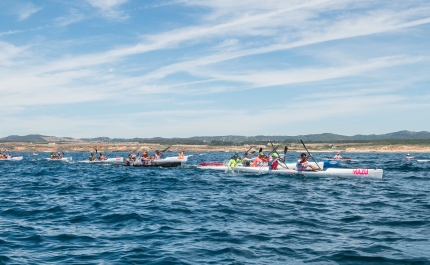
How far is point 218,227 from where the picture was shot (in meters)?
13.3

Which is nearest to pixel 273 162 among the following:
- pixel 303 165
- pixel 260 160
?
pixel 260 160

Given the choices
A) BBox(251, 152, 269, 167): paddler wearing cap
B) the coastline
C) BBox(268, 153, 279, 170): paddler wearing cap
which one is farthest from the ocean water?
the coastline

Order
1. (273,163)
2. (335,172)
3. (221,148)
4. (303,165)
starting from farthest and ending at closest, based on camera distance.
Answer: (221,148), (273,163), (303,165), (335,172)

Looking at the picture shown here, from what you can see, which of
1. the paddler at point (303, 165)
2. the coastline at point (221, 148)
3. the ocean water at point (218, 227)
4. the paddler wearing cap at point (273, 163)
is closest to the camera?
the ocean water at point (218, 227)

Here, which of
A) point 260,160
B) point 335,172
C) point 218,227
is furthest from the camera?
point 260,160

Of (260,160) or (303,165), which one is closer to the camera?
(303,165)

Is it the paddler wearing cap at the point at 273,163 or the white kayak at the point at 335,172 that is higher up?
the paddler wearing cap at the point at 273,163

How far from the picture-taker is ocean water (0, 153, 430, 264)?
9.91m

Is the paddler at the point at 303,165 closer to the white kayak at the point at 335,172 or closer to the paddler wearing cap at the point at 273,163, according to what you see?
the white kayak at the point at 335,172

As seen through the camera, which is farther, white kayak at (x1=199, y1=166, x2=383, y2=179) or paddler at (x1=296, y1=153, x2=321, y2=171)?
paddler at (x1=296, y1=153, x2=321, y2=171)

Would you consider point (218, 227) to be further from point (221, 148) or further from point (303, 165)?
point (221, 148)

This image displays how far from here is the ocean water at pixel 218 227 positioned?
9.91 m

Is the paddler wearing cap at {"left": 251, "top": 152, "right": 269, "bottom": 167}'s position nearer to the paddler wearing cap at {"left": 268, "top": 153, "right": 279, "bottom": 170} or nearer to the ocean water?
the paddler wearing cap at {"left": 268, "top": 153, "right": 279, "bottom": 170}

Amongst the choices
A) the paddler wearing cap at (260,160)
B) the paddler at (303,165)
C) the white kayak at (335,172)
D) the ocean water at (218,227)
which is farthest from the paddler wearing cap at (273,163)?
the ocean water at (218,227)
